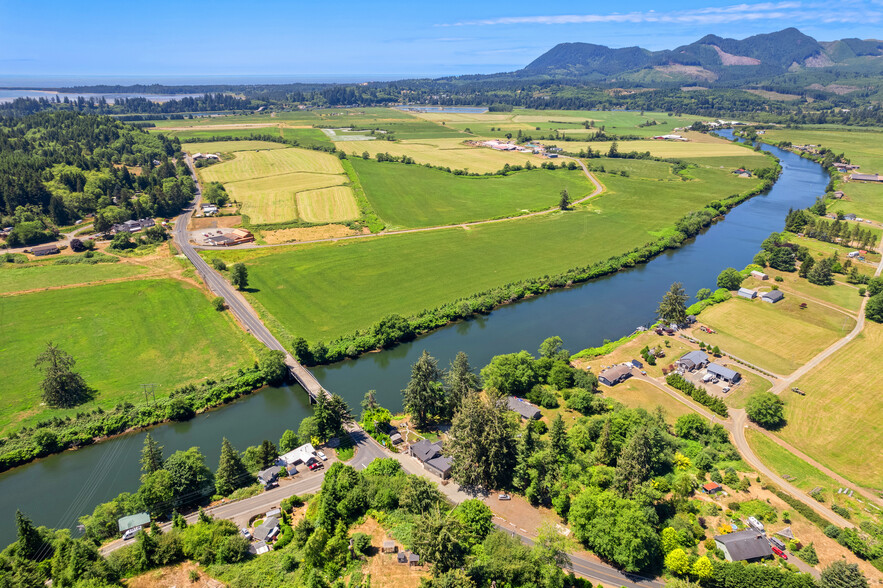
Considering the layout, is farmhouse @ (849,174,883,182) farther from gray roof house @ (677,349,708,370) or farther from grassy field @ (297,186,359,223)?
grassy field @ (297,186,359,223)

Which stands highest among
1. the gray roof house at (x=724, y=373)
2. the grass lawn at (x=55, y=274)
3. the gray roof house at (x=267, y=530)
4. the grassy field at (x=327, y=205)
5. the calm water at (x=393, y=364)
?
the grassy field at (x=327, y=205)

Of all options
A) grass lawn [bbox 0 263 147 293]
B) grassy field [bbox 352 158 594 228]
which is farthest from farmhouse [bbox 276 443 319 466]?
grassy field [bbox 352 158 594 228]

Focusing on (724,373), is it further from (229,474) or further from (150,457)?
(150,457)

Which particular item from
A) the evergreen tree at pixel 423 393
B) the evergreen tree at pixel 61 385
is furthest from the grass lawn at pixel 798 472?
the evergreen tree at pixel 61 385

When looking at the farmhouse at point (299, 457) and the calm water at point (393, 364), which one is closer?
the calm water at point (393, 364)

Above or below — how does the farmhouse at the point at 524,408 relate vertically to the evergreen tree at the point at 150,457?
below

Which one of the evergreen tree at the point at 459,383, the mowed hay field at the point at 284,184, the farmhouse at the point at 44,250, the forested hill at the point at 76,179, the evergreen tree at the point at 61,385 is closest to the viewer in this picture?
the evergreen tree at the point at 459,383

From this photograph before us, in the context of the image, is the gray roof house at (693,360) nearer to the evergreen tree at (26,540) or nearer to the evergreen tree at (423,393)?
the evergreen tree at (423,393)

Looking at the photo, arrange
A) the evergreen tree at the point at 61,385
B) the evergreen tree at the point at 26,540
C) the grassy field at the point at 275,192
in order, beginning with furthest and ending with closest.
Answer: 1. the grassy field at the point at 275,192
2. the evergreen tree at the point at 61,385
3. the evergreen tree at the point at 26,540
